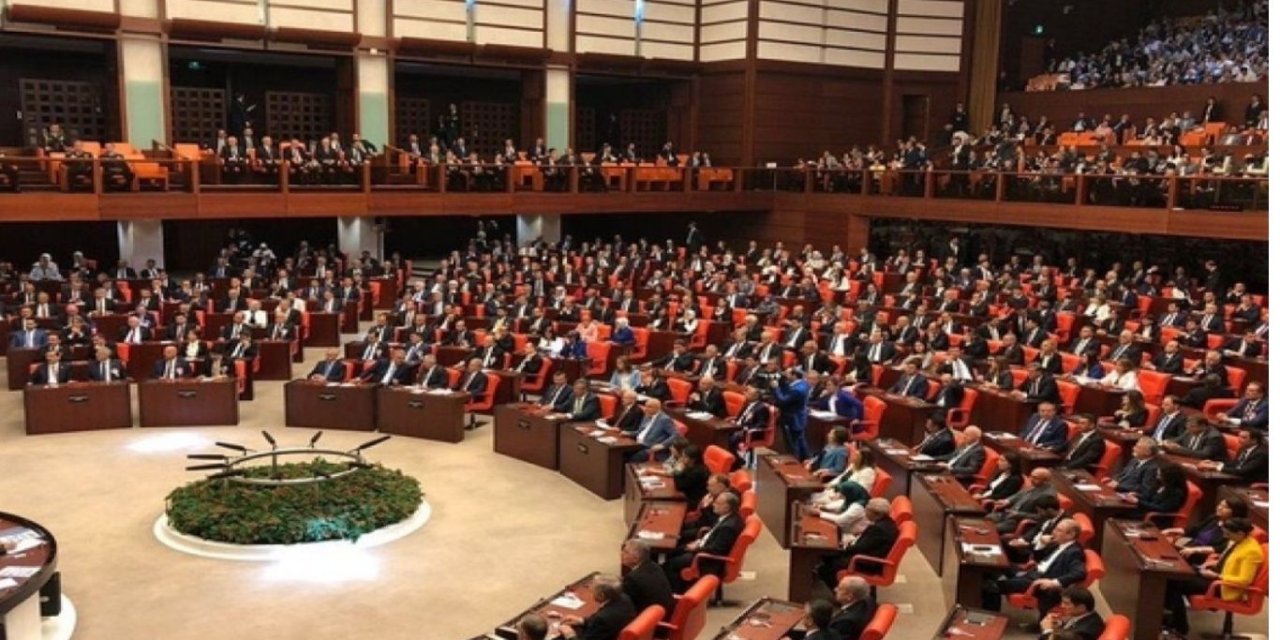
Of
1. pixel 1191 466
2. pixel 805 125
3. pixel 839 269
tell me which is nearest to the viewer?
pixel 1191 466

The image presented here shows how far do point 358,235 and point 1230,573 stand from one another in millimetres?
19330

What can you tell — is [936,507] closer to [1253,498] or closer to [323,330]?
[1253,498]

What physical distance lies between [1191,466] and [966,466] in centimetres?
183

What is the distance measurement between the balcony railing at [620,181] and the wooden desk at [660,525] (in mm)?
14421

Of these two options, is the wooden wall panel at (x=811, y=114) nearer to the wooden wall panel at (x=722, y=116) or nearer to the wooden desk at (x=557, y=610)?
the wooden wall panel at (x=722, y=116)

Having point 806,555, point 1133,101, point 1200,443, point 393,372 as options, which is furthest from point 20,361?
point 1133,101

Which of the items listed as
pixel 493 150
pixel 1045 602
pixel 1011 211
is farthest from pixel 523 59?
pixel 1045 602

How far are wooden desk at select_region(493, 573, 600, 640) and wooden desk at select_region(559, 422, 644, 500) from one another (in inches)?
143

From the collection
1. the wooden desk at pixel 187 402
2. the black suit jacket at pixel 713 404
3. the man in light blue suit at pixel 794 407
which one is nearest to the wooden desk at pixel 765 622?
the man in light blue suit at pixel 794 407

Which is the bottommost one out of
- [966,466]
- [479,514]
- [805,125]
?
[479,514]

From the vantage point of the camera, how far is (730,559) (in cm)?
836

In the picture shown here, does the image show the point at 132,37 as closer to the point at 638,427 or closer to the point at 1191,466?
the point at 638,427

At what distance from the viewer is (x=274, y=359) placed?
1647cm

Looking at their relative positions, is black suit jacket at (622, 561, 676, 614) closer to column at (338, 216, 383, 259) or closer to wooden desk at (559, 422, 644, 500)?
wooden desk at (559, 422, 644, 500)
